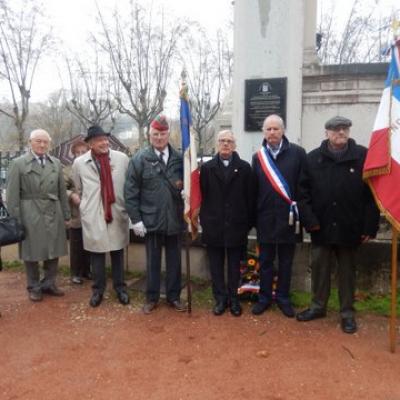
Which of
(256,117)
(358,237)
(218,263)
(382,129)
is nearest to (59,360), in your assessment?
(218,263)

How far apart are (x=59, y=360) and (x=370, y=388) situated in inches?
95.1

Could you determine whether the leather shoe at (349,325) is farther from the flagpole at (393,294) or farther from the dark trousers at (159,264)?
the dark trousers at (159,264)

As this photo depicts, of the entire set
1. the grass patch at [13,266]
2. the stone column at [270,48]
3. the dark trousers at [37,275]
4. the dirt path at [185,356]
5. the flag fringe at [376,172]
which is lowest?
the dirt path at [185,356]

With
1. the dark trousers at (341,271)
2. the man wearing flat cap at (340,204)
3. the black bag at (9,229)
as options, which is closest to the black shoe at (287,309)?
the dark trousers at (341,271)

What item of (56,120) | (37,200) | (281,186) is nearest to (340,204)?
(281,186)

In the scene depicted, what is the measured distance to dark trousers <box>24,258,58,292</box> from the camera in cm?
504

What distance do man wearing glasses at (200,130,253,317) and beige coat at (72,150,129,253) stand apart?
94 centimetres

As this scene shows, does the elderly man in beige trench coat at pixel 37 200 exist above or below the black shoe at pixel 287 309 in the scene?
above

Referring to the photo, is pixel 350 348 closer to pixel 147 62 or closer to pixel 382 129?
pixel 382 129

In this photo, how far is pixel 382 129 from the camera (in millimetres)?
3641

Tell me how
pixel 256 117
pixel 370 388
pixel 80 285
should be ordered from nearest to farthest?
1. pixel 370 388
2. pixel 80 285
3. pixel 256 117

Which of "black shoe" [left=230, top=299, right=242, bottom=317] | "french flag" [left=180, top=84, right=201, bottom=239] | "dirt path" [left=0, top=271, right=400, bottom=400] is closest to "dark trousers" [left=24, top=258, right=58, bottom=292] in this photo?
"dirt path" [left=0, top=271, right=400, bottom=400]

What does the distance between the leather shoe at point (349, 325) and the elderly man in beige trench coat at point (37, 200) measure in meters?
3.15

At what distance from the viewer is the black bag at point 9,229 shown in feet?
14.3
